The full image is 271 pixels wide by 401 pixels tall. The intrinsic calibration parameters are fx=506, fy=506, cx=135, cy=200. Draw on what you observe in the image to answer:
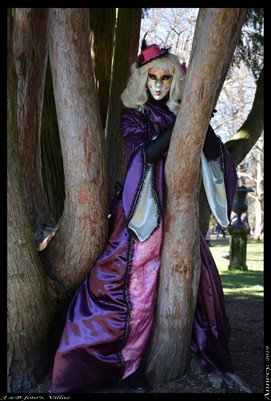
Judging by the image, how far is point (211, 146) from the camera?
3.19 metres

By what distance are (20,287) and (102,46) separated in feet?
8.64

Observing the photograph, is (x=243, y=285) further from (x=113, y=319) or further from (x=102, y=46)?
(x=113, y=319)

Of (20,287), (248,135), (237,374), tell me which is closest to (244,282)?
(248,135)

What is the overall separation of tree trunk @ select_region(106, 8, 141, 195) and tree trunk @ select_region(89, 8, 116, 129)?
80 mm

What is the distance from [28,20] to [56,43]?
97 cm

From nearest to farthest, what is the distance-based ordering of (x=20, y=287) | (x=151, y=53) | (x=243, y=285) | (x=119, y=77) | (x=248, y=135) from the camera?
(x=20, y=287) → (x=151, y=53) → (x=119, y=77) → (x=248, y=135) → (x=243, y=285)

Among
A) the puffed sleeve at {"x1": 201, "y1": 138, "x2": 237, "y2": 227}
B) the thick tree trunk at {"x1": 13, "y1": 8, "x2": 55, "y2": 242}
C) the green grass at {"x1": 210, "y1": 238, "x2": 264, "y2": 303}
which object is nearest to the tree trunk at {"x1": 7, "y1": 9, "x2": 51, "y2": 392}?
the thick tree trunk at {"x1": 13, "y1": 8, "x2": 55, "y2": 242}

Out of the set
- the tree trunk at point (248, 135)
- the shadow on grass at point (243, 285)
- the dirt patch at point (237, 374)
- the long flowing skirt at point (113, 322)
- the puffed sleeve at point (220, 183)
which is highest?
the tree trunk at point (248, 135)

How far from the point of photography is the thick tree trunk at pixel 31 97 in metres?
3.80

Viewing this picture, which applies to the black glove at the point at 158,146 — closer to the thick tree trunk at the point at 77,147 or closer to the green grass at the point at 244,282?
the thick tree trunk at the point at 77,147

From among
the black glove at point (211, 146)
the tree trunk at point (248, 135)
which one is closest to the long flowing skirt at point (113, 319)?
the black glove at point (211, 146)

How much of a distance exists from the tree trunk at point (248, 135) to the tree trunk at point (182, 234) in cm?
201
